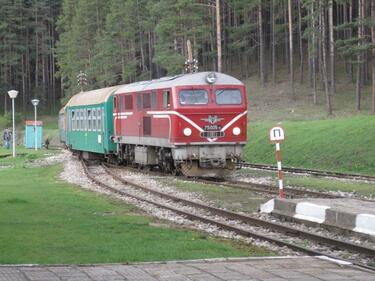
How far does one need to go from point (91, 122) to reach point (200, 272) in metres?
26.4

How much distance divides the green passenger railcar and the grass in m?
12.8

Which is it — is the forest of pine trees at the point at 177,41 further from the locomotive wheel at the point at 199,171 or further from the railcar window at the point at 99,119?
the locomotive wheel at the point at 199,171

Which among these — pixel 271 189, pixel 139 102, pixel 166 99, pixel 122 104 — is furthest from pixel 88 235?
pixel 122 104

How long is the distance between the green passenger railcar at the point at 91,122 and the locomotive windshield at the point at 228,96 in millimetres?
8814

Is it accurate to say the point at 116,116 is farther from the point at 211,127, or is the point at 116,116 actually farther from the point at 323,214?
the point at 323,214

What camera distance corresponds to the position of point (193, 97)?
22.7m

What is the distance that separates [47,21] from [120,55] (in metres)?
37.4

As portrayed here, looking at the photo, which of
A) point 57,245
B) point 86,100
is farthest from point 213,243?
point 86,100

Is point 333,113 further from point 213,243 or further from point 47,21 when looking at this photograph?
point 47,21

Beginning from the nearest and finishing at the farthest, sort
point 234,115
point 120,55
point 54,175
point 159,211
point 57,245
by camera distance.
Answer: point 57,245, point 159,211, point 234,115, point 54,175, point 120,55

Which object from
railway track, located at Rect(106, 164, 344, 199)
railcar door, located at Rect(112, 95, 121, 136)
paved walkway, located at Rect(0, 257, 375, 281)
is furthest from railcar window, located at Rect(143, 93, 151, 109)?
paved walkway, located at Rect(0, 257, 375, 281)

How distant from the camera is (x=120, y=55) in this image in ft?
252

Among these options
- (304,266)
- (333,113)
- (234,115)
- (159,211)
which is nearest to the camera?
(304,266)

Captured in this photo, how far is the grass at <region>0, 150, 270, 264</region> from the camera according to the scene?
9.26m
